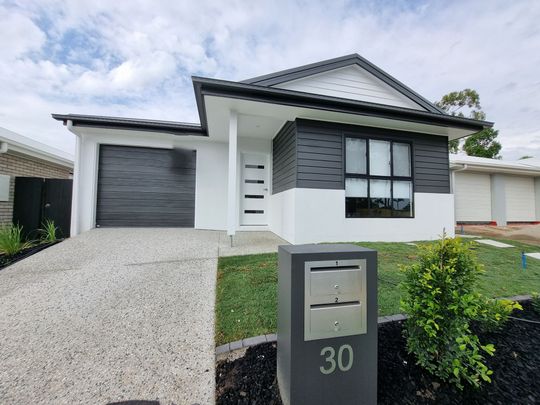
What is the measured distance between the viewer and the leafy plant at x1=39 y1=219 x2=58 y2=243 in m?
5.33

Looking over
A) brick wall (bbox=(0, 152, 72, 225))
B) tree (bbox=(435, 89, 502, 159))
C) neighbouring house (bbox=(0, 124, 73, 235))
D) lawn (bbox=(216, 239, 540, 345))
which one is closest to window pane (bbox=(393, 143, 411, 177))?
lawn (bbox=(216, 239, 540, 345))

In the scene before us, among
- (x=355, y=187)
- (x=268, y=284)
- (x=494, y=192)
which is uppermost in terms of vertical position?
(x=494, y=192)

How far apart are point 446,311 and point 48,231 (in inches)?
303

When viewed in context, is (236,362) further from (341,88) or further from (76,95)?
(76,95)

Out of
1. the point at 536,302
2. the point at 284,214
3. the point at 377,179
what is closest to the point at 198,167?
the point at 284,214

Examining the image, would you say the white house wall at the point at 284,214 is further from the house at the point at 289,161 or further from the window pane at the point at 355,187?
the window pane at the point at 355,187

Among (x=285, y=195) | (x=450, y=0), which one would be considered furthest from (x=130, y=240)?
(x=450, y=0)

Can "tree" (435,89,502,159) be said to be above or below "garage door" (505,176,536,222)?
above

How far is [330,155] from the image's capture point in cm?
538

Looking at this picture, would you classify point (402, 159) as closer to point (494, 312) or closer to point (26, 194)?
point (494, 312)

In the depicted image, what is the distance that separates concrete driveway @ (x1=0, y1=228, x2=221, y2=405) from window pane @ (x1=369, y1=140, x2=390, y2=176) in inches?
175

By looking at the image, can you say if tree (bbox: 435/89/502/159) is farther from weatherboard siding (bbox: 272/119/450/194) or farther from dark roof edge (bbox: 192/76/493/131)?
dark roof edge (bbox: 192/76/493/131)

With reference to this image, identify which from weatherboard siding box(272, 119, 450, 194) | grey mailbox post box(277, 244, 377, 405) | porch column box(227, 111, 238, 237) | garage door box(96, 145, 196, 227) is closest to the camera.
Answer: grey mailbox post box(277, 244, 377, 405)

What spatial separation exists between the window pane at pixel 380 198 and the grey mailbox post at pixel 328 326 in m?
4.88
